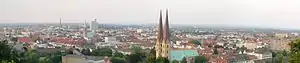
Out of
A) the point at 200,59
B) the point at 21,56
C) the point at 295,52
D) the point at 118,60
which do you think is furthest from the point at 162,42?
the point at 295,52

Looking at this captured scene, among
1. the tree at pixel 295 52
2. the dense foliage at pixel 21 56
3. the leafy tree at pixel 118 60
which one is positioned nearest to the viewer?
the tree at pixel 295 52

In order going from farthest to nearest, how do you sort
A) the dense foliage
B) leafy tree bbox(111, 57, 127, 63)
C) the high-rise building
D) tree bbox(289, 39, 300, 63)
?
the high-rise building, leafy tree bbox(111, 57, 127, 63), the dense foliage, tree bbox(289, 39, 300, 63)

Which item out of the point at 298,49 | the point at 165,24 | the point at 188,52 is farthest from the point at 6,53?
the point at 188,52

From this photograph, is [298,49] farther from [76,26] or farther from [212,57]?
[76,26]

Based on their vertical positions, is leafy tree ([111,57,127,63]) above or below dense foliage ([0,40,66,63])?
below

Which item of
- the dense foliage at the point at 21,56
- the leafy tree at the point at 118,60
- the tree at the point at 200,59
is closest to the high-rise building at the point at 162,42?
the leafy tree at the point at 118,60

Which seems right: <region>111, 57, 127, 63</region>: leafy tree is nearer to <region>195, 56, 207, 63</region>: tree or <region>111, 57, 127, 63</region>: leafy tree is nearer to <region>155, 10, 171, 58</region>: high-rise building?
<region>155, 10, 171, 58</region>: high-rise building

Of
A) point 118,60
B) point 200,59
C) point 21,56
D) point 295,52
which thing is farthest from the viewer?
point 200,59

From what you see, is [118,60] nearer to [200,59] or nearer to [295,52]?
[200,59]

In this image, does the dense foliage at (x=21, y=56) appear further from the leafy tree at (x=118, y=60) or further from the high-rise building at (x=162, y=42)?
the high-rise building at (x=162, y=42)

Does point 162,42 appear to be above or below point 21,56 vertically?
below

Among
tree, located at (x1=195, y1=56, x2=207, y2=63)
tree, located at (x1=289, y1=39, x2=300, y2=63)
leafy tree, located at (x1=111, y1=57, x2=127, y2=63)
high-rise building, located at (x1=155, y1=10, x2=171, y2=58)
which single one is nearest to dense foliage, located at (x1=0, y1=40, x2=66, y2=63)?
leafy tree, located at (x1=111, y1=57, x2=127, y2=63)
